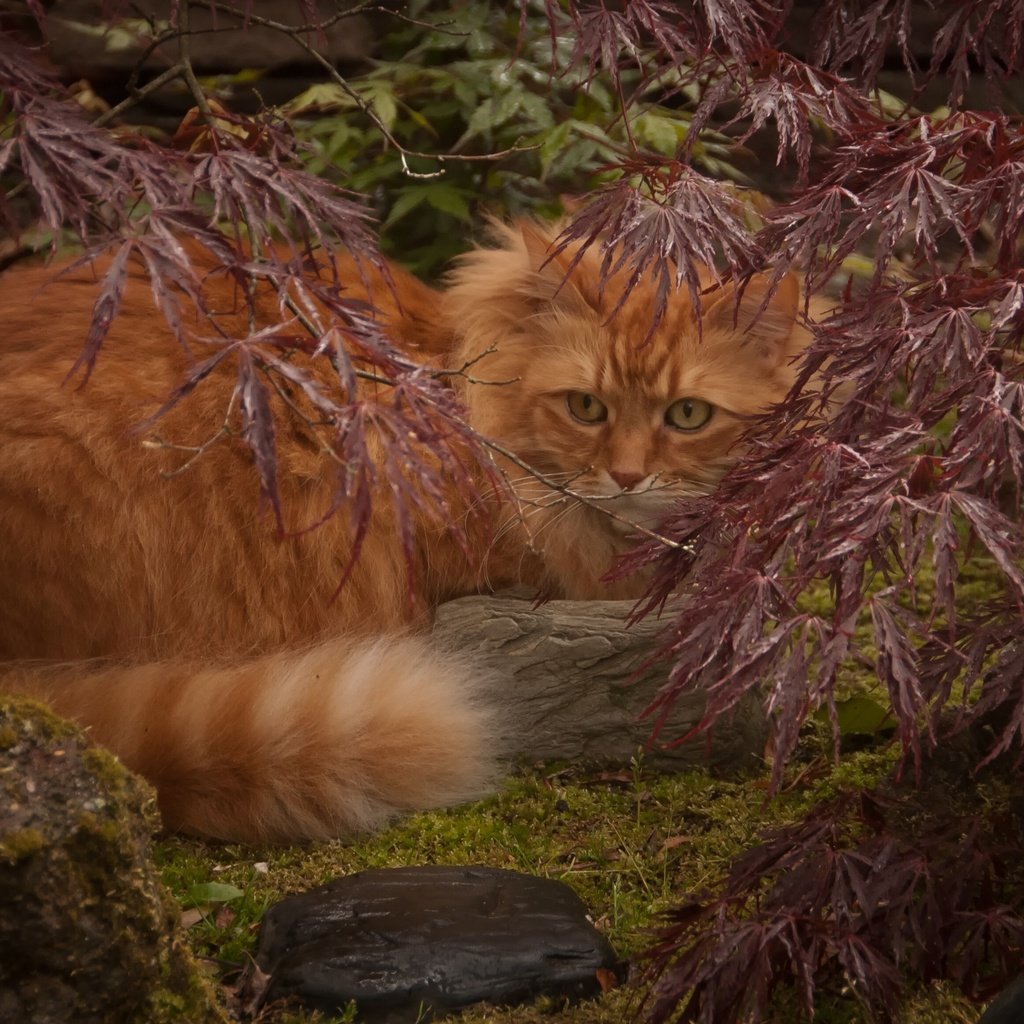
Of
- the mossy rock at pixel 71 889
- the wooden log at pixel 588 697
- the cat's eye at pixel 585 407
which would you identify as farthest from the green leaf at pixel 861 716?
the mossy rock at pixel 71 889

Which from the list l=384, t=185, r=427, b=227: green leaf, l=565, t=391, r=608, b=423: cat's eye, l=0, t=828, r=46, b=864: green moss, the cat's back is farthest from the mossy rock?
l=384, t=185, r=427, b=227: green leaf

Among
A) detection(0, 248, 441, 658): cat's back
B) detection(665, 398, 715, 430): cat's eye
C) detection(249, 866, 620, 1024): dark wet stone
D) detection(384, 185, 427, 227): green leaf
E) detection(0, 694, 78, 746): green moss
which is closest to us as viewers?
detection(0, 694, 78, 746): green moss

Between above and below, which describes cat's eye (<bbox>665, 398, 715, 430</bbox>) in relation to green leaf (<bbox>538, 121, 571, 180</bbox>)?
below

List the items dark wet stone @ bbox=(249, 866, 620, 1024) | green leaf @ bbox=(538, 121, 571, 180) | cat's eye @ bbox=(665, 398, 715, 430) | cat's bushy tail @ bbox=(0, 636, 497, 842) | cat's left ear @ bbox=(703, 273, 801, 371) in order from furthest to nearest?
green leaf @ bbox=(538, 121, 571, 180), cat's eye @ bbox=(665, 398, 715, 430), cat's left ear @ bbox=(703, 273, 801, 371), cat's bushy tail @ bbox=(0, 636, 497, 842), dark wet stone @ bbox=(249, 866, 620, 1024)

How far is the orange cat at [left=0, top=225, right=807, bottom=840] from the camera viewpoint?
8.29 feet

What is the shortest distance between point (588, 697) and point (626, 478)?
1.74 ft

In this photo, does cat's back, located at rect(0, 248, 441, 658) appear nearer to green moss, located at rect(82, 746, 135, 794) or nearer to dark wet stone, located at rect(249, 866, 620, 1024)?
dark wet stone, located at rect(249, 866, 620, 1024)

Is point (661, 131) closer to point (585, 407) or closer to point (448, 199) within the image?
point (448, 199)

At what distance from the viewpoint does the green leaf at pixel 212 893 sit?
7.73ft

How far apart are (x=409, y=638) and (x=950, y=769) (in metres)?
1.21

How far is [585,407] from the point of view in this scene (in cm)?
304

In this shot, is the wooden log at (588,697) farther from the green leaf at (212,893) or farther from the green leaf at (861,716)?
the green leaf at (212,893)

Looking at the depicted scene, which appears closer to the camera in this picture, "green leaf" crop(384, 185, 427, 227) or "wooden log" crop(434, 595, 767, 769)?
"wooden log" crop(434, 595, 767, 769)

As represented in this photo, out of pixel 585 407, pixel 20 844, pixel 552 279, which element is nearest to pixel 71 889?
pixel 20 844
